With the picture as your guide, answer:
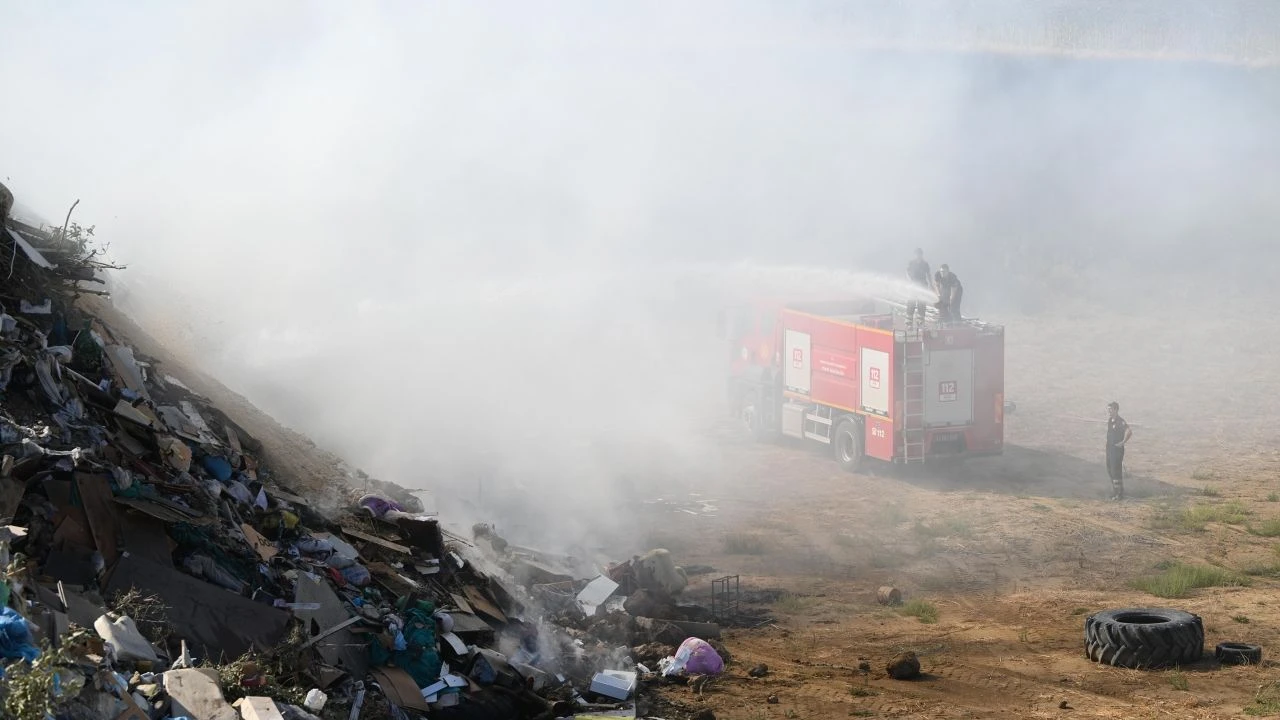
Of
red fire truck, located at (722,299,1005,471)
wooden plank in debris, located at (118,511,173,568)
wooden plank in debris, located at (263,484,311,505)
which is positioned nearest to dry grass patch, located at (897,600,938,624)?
wooden plank in debris, located at (263,484,311,505)

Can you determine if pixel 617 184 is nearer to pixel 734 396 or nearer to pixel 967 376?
pixel 734 396

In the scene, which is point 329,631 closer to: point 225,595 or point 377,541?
point 225,595

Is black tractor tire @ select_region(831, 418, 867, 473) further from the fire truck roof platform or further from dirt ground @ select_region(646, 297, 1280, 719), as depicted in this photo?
the fire truck roof platform

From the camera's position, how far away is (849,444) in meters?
19.7

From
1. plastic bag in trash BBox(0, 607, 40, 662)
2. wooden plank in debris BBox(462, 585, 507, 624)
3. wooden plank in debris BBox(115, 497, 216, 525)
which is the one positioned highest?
wooden plank in debris BBox(115, 497, 216, 525)

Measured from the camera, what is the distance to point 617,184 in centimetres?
4266

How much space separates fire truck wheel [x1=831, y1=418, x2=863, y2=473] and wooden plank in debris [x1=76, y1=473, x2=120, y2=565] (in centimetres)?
1363

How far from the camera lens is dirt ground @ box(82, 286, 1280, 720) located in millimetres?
9445

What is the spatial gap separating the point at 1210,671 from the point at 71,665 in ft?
27.5

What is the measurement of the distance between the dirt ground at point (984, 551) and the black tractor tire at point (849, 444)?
13.9 inches

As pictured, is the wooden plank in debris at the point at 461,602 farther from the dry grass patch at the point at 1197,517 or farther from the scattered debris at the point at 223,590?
the dry grass patch at the point at 1197,517

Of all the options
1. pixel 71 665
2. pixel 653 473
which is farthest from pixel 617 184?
pixel 71 665

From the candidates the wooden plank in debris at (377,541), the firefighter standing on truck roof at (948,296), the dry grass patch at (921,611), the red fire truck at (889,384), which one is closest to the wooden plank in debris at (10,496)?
the wooden plank in debris at (377,541)

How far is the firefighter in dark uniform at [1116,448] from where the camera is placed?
16.8 m
